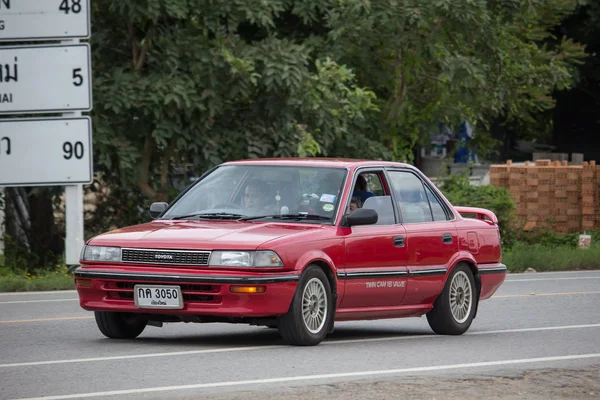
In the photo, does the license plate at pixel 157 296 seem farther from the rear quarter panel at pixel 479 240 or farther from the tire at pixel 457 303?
the rear quarter panel at pixel 479 240

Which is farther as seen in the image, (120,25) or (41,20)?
(120,25)

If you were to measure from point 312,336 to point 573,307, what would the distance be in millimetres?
5661

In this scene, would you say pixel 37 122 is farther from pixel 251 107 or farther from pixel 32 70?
pixel 251 107

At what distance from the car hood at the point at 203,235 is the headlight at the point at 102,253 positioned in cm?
4

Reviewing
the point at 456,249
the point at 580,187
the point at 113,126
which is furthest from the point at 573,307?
the point at 580,187

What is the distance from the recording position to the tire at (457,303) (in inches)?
510

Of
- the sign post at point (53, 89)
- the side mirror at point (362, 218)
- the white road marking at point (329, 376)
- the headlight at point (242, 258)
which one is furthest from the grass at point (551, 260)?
the headlight at point (242, 258)

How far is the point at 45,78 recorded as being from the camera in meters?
21.0

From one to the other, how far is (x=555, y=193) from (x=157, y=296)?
21313 mm

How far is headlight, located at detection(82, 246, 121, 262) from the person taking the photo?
11180 mm

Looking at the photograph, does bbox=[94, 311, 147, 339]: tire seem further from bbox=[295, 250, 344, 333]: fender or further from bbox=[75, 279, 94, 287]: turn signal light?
bbox=[295, 250, 344, 333]: fender

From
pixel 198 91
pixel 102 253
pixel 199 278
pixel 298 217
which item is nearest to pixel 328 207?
pixel 298 217

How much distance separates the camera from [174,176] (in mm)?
26922

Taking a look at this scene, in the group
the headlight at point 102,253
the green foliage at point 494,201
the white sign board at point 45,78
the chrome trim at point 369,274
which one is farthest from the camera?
the green foliage at point 494,201
